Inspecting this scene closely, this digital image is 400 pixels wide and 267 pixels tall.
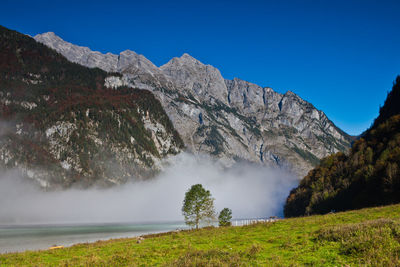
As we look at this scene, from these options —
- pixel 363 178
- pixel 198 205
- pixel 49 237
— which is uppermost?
pixel 363 178

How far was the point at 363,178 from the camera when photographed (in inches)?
3187

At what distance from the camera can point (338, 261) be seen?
1485 cm

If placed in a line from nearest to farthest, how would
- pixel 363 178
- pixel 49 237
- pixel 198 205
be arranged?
pixel 198 205
pixel 363 178
pixel 49 237

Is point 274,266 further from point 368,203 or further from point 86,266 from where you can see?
point 368,203

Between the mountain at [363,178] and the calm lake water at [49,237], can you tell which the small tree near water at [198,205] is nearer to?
the calm lake water at [49,237]

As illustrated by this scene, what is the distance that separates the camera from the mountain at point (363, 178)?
65.4m

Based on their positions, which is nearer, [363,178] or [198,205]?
[198,205]

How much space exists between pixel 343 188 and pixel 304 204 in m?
29.7

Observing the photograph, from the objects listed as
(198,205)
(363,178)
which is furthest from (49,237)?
(363,178)

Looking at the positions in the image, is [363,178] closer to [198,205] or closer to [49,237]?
[198,205]

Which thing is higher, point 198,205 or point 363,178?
point 363,178

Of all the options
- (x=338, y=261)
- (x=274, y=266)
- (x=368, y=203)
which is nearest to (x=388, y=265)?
(x=338, y=261)

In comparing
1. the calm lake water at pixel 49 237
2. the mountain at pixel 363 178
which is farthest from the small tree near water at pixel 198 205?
the mountain at pixel 363 178

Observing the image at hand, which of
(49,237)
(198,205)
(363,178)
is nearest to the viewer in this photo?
(198,205)
